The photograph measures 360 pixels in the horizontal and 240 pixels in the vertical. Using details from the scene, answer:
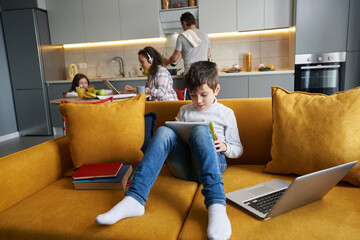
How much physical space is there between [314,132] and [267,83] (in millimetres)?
2658

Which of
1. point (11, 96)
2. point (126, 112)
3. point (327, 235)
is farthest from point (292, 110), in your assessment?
point (11, 96)

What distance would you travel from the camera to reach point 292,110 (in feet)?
4.30

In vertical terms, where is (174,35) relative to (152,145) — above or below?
→ above

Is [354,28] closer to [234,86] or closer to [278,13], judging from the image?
[278,13]

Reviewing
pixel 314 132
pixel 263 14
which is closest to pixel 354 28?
pixel 263 14

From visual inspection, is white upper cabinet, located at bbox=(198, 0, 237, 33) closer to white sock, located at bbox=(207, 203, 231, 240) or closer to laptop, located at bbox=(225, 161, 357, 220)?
laptop, located at bbox=(225, 161, 357, 220)

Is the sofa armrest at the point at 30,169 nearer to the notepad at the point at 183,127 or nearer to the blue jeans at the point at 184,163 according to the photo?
the blue jeans at the point at 184,163

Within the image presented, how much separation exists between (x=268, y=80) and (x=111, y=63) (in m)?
2.76

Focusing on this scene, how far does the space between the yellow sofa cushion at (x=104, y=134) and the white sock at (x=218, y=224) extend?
25.5 inches

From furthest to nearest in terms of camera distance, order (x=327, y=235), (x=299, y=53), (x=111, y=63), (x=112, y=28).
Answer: (x=111, y=63)
(x=112, y=28)
(x=299, y=53)
(x=327, y=235)

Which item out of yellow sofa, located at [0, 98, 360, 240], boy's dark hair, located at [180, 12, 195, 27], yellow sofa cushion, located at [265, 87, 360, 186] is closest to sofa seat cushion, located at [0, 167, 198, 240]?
yellow sofa, located at [0, 98, 360, 240]

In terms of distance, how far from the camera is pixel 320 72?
11.8 ft

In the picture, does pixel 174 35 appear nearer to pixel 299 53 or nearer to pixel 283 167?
pixel 299 53

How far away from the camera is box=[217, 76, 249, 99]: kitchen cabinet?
3.80 meters
